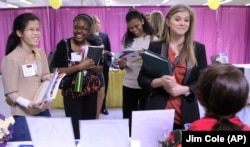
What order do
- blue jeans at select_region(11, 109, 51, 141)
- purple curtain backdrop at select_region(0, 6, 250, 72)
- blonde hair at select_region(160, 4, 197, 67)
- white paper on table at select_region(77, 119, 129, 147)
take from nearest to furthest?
white paper on table at select_region(77, 119, 129, 147) → blue jeans at select_region(11, 109, 51, 141) → blonde hair at select_region(160, 4, 197, 67) → purple curtain backdrop at select_region(0, 6, 250, 72)

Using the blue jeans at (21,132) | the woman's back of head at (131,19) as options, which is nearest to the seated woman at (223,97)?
the blue jeans at (21,132)

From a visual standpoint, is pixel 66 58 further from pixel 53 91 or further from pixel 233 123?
pixel 233 123

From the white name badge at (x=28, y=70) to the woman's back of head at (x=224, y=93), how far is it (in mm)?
1121

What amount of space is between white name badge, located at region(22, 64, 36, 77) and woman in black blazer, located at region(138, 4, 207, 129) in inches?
26.9

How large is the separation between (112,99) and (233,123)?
354cm

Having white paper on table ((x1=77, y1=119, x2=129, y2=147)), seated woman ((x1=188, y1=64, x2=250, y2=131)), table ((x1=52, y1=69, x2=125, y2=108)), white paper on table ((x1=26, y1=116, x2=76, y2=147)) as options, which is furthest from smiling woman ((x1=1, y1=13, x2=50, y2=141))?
table ((x1=52, y1=69, x2=125, y2=108))

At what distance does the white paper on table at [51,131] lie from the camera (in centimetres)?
101

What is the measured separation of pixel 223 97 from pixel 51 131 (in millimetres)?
627

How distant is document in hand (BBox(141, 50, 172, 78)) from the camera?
1.44m

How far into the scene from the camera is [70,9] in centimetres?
558

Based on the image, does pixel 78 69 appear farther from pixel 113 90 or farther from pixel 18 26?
pixel 113 90

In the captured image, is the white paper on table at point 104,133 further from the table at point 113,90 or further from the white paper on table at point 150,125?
the table at point 113,90

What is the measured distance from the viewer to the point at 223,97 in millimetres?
777

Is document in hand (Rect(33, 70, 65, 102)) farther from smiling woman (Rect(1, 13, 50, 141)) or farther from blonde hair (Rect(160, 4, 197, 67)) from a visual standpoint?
blonde hair (Rect(160, 4, 197, 67))
